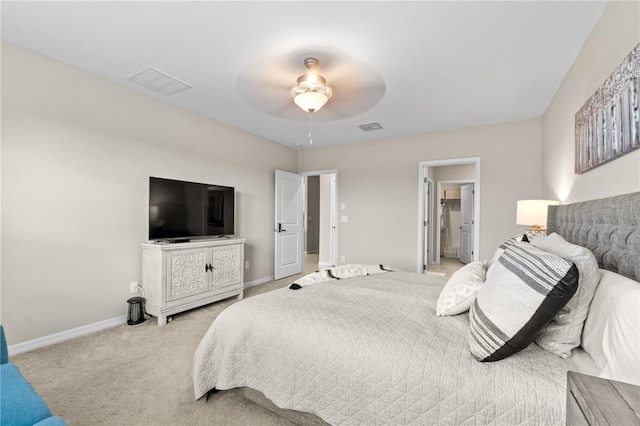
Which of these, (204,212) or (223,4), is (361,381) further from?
(204,212)

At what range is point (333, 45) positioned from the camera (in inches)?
90.0

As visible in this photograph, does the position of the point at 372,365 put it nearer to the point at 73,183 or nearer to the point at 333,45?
the point at 333,45

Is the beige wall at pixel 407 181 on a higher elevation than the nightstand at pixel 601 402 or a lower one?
higher

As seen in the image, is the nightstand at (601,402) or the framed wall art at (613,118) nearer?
the nightstand at (601,402)

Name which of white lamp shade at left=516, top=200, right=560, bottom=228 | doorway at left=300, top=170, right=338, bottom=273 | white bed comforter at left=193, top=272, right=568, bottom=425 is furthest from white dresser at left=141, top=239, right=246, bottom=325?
white lamp shade at left=516, top=200, right=560, bottom=228

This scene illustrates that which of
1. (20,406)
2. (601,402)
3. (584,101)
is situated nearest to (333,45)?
(584,101)

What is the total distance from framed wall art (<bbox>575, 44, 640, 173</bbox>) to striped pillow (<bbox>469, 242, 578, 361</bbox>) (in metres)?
0.92

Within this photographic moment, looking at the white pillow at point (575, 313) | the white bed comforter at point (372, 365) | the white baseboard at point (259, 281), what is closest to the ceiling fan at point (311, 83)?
the white bed comforter at point (372, 365)

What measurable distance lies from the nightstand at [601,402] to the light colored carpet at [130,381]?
139 cm

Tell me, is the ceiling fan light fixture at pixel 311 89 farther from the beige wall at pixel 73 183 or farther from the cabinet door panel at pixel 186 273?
the cabinet door panel at pixel 186 273

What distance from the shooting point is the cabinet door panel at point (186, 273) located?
3.06 meters

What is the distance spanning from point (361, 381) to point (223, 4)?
2.37 m

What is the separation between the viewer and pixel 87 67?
2711 millimetres

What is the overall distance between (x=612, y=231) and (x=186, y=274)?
11.6 ft
